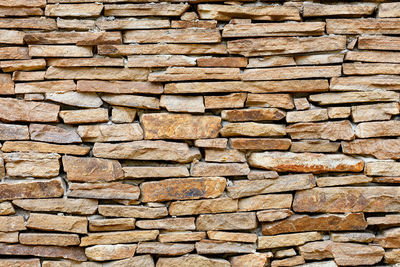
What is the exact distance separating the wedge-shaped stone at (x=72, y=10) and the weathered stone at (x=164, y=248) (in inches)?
46.1

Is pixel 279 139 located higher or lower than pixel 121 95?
lower

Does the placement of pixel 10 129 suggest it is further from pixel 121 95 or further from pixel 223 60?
pixel 223 60

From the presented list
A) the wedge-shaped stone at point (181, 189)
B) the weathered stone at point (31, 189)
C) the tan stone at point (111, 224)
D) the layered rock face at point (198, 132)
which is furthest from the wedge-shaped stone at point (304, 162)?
the weathered stone at point (31, 189)

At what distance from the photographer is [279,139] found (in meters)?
1.85

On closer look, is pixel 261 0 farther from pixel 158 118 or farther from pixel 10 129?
pixel 10 129

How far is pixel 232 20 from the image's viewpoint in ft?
6.02

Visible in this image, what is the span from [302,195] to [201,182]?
1.72 feet

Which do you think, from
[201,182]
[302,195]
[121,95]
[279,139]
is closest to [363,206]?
[302,195]

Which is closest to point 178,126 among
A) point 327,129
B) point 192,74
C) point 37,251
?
point 192,74

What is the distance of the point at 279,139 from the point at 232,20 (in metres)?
0.64

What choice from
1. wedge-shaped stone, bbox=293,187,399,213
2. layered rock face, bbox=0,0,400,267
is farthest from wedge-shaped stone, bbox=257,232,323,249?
wedge-shaped stone, bbox=293,187,399,213

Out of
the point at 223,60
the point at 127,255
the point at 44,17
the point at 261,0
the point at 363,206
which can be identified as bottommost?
the point at 127,255

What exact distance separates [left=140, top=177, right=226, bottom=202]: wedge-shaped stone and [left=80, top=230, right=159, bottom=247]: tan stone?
0.56 ft

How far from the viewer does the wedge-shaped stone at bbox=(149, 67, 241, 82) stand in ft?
5.93
